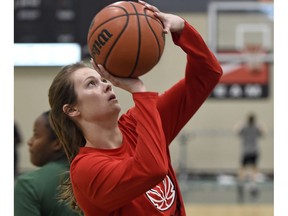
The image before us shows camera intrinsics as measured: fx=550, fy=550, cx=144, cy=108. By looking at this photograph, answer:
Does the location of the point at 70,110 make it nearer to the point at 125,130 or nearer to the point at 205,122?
the point at 125,130

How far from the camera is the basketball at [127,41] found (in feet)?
6.15

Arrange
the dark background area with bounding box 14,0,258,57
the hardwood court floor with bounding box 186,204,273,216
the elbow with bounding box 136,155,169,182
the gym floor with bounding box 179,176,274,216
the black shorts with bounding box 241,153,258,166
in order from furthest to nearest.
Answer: the black shorts with bounding box 241,153,258,166, the dark background area with bounding box 14,0,258,57, the gym floor with bounding box 179,176,274,216, the hardwood court floor with bounding box 186,204,273,216, the elbow with bounding box 136,155,169,182

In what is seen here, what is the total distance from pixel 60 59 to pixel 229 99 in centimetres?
332

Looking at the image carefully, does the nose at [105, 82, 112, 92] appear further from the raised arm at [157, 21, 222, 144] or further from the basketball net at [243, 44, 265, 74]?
the basketball net at [243, 44, 265, 74]

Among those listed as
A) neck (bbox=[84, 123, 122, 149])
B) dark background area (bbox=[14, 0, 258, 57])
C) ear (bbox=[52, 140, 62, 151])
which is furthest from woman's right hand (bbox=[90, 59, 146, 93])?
dark background area (bbox=[14, 0, 258, 57])

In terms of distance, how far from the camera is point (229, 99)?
10.2 m

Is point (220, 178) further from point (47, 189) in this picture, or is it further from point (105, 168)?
point (105, 168)

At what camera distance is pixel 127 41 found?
73.9 inches

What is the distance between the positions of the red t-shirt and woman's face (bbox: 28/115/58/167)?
2.38 feet

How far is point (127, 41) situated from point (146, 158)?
1.34 ft

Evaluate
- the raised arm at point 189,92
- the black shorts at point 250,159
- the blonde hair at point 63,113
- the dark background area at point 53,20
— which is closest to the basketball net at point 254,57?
the black shorts at point 250,159

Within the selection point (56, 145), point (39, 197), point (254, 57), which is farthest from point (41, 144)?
point (254, 57)

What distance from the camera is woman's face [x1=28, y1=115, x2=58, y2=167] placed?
9.18 ft
